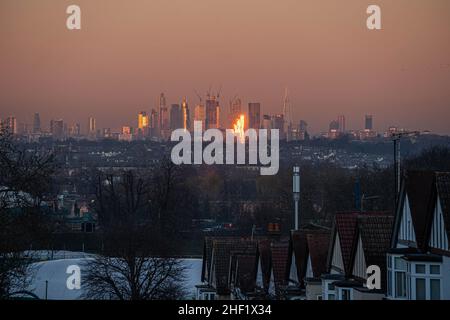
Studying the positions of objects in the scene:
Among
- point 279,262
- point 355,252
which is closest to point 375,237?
point 355,252

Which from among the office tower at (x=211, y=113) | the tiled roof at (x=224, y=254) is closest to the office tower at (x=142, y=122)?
the office tower at (x=211, y=113)

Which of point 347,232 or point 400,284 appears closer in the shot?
point 400,284

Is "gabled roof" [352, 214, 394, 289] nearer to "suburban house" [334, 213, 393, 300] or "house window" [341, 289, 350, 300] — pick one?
"suburban house" [334, 213, 393, 300]

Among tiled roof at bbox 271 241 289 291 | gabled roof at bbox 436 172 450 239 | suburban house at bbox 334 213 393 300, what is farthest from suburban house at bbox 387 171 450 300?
tiled roof at bbox 271 241 289 291

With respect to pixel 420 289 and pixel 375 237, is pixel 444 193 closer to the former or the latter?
pixel 420 289

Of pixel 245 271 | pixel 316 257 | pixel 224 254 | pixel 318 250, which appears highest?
pixel 318 250

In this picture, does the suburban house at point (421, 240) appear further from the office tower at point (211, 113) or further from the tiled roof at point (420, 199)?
the office tower at point (211, 113)
